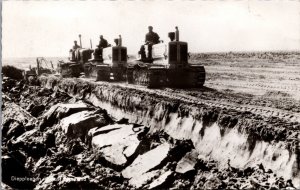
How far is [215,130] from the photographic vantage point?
9.26 meters

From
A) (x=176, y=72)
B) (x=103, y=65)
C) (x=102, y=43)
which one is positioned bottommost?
(x=176, y=72)

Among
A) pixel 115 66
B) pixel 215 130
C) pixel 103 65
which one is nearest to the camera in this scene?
pixel 215 130

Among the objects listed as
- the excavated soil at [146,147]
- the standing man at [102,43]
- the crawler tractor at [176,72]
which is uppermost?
the standing man at [102,43]

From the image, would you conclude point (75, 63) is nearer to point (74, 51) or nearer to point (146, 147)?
point (74, 51)

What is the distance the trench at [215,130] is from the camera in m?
7.22

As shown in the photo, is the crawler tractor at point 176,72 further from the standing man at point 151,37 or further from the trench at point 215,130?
the standing man at point 151,37

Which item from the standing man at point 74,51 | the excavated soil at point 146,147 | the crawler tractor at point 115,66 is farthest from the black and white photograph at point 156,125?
the standing man at point 74,51

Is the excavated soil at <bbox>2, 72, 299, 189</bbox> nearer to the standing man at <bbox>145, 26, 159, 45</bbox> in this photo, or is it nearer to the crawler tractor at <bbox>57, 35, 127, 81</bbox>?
the standing man at <bbox>145, 26, 159, 45</bbox>

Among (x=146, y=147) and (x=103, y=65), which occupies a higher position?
(x=103, y=65)

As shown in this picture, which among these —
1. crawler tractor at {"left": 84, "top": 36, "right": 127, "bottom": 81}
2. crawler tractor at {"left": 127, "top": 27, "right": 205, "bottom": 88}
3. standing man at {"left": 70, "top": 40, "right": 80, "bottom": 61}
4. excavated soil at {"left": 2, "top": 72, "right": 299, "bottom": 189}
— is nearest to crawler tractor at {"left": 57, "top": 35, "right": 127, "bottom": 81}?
crawler tractor at {"left": 84, "top": 36, "right": 127, "bottom": 81}

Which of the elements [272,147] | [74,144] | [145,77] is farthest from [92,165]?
[145,77]

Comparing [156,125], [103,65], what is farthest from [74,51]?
[156,125]

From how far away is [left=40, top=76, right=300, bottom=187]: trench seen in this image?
23.7ft

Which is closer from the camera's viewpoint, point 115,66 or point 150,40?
point 150,40
